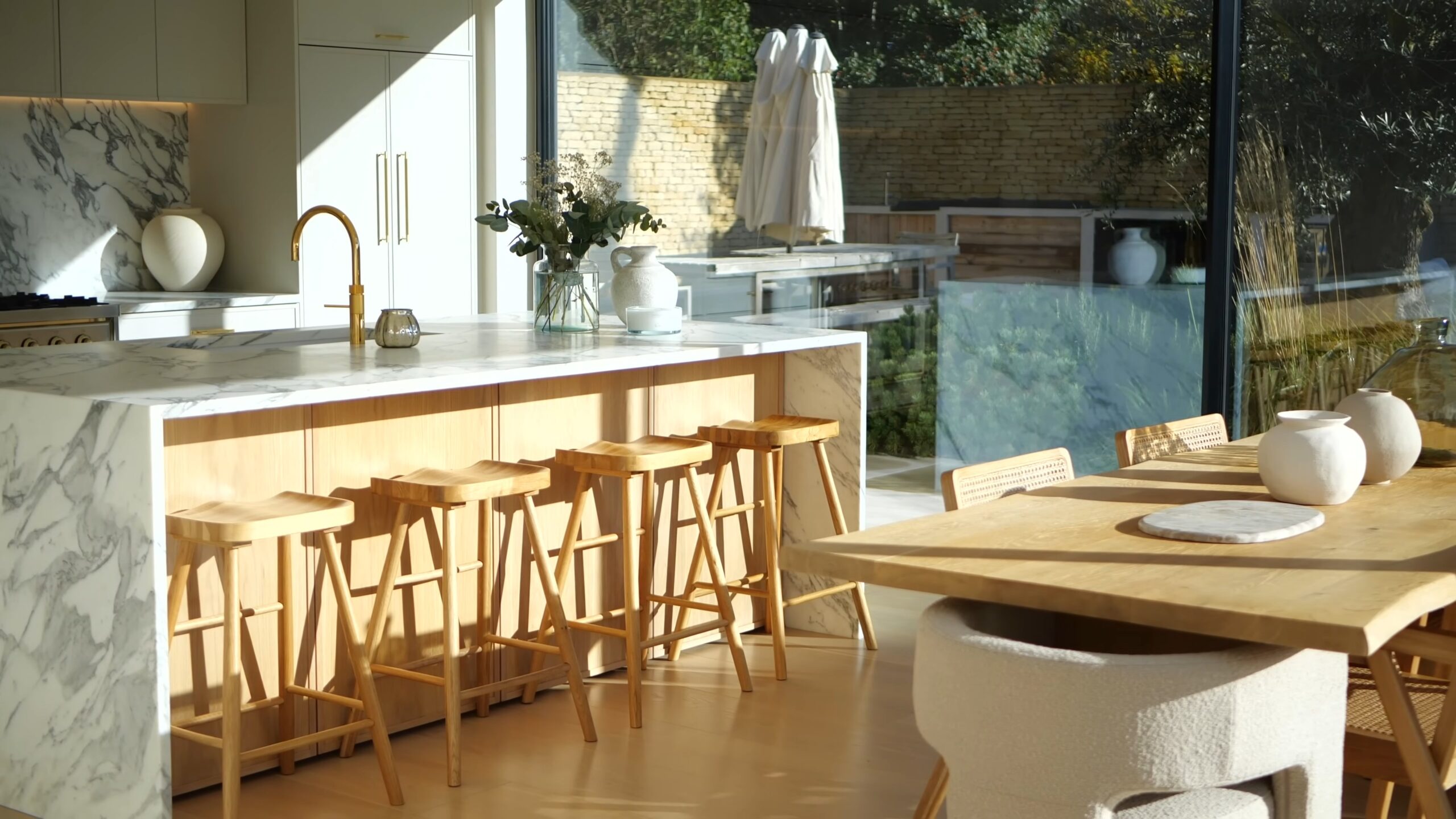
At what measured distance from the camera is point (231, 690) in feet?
10.8

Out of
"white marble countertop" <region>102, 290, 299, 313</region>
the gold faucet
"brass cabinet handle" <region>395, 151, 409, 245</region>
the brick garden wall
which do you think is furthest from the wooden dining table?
"brass cabinet handle" <region>395, 151, 409, 245</region>

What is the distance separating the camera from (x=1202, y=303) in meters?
5.22

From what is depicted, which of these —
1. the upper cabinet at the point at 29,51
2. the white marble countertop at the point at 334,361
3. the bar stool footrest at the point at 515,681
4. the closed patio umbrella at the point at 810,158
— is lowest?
the bar stool footrest at the point at 515,681

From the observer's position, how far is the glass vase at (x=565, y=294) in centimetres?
475

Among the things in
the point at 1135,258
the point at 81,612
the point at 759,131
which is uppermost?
the point at 759,131

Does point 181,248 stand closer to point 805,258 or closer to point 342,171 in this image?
point 342,171

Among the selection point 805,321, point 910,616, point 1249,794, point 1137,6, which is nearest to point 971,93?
point 1137,6

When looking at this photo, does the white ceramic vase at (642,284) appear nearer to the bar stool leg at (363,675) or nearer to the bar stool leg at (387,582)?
the bar stool leg at (387,582)

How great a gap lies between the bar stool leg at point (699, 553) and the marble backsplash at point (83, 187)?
3.18 m

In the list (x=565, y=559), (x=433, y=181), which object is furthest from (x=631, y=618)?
(x=433, y=181)

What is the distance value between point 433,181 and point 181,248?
1.10m

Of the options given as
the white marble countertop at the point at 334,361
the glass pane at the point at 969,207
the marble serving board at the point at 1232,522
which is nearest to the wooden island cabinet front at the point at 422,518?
the white marble countertop at the point at 334,361

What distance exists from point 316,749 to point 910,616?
218 cm

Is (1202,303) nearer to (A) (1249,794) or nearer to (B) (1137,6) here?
(B) (1137,6)
